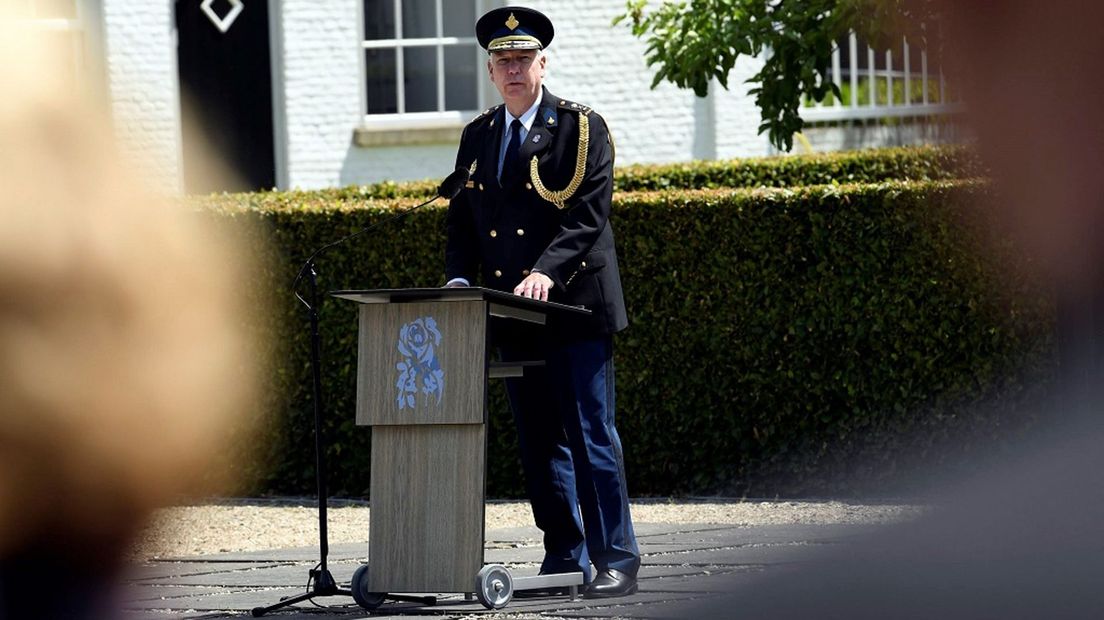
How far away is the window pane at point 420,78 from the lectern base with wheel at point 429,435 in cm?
851

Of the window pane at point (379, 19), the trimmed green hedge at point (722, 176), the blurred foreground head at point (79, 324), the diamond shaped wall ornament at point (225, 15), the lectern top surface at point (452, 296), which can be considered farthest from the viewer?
the window pane at point (379, 19)

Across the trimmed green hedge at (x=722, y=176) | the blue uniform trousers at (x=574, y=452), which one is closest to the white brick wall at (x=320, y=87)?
the trimmed green hedge at (x=722, y=176)

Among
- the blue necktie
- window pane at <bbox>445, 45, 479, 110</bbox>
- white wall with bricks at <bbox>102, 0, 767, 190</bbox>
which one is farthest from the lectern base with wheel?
window pane at <bbox>445, 45, 479, 110</bbox>

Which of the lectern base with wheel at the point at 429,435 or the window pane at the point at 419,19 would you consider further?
the window pane at the point at 419,19

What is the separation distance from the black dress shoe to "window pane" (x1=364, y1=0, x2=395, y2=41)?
8688 millimetres

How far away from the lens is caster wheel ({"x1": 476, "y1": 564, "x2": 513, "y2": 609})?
13.1ft

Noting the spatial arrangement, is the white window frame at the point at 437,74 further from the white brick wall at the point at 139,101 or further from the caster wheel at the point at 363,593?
the white brick wall at the point at 139,101

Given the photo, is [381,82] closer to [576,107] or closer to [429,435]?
[576,107]

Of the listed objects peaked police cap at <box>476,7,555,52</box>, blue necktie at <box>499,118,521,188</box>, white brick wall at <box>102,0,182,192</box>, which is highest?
peaked police cap at <box>476,7,555,52</box>

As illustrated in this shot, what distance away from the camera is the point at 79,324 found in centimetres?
71

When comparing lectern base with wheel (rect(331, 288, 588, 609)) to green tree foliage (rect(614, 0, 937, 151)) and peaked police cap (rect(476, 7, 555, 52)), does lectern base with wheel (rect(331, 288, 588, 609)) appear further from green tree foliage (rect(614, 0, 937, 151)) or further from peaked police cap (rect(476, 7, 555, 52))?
green tree foliage (rect(614, 0, 937, 151))

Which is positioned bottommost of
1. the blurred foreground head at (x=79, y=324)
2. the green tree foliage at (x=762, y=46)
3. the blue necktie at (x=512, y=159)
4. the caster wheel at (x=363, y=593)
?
the caster wheel at (x=363, y=593)

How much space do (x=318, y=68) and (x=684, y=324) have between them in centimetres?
553

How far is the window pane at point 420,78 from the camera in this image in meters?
12.5
